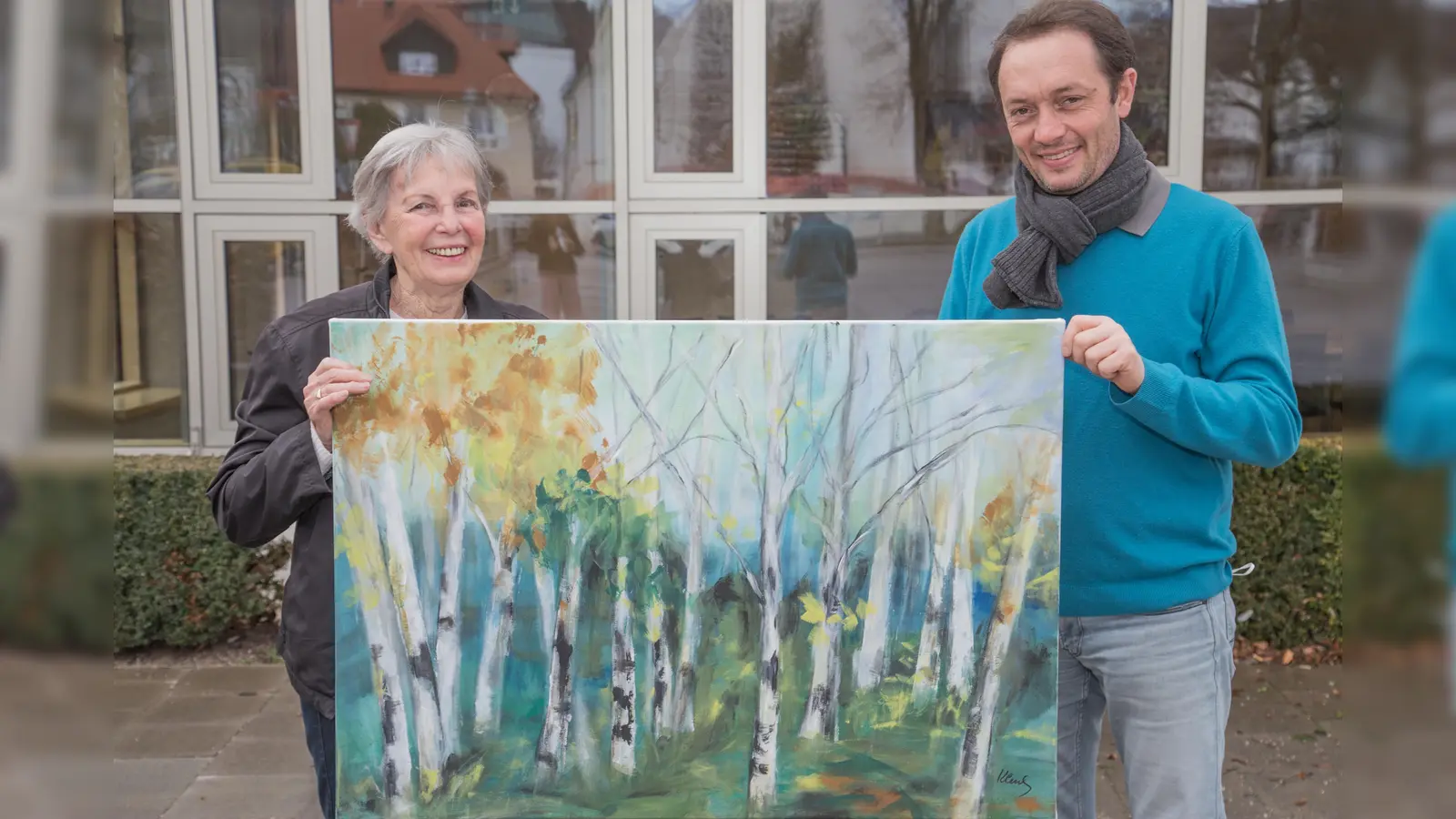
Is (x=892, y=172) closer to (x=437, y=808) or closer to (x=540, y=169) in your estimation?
(x=540, y=169)

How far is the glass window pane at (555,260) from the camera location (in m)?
5.55

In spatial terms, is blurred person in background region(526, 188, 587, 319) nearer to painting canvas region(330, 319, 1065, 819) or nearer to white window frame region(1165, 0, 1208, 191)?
white window frame region(1165, 0, 1208, 191)

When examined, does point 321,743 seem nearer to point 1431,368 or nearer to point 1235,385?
point 1235,385

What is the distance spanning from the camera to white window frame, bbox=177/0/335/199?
542 centimetres

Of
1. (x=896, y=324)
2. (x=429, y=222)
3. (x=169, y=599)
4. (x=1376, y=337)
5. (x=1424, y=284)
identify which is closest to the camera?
(x=1424, y=284)

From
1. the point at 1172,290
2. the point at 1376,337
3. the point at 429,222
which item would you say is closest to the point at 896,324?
the point at 1172,290

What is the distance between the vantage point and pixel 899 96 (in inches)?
213

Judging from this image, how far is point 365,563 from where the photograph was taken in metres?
1.88

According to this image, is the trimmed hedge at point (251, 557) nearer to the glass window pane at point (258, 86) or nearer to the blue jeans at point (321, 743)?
the glass window pane at point (258, 86)

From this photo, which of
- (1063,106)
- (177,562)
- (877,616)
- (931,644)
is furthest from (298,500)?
(177,562)

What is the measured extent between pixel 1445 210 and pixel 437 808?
5.93 ft

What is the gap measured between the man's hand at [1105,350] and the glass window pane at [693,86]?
13.0 feet

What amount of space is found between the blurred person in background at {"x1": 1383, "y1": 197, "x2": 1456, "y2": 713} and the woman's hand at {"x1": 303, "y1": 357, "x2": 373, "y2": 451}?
1584mm

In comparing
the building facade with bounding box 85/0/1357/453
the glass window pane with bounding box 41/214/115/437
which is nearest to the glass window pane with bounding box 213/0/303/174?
the building facade with bounding box 85/0/1357/453
